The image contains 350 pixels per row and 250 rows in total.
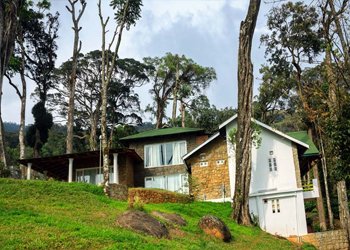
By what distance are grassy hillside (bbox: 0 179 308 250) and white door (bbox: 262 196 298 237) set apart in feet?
8.54

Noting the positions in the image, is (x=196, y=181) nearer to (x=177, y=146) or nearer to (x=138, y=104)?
(x=177, y=146)

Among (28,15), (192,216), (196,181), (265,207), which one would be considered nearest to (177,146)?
(196,181)

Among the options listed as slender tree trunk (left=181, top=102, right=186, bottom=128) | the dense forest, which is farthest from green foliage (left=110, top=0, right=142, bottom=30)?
slender tree trunk (left=181, top=102, right=186, bottom=128)

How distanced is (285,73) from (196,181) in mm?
12486

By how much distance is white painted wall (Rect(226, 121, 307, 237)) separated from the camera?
2616cm

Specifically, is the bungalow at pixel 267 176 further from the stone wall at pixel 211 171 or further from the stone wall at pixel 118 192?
the stone wall at pixel 118 192

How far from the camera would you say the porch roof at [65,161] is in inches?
1204

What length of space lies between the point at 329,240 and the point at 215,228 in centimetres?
840

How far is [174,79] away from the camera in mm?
49844

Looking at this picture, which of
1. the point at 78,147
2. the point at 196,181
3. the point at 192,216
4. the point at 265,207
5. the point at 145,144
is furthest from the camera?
the point at 78,147

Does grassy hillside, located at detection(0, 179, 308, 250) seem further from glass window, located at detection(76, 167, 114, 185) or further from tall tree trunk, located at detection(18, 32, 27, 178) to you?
tall tree trunk, located at detection(18, 32, 27, 178)

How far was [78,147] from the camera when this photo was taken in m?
48.3

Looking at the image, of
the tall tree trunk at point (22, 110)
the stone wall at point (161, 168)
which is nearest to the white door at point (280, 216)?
the stone wall at point (161, 168)

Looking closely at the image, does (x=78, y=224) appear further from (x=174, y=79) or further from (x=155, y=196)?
(x=174, y=79)
